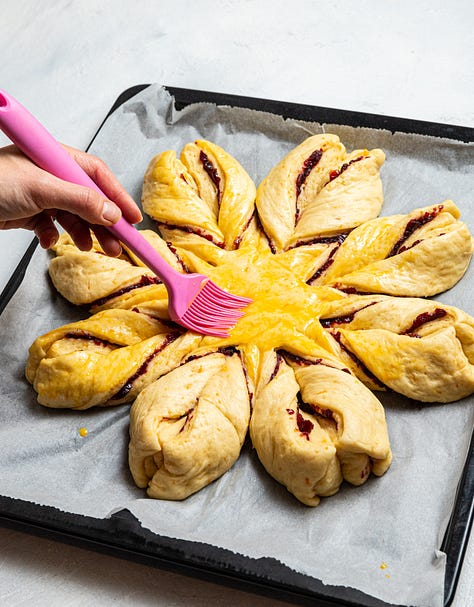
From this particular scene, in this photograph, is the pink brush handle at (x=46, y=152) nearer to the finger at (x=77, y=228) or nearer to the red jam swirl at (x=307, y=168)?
the finger at (x=77, y=228)

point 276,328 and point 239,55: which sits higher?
point 239,55

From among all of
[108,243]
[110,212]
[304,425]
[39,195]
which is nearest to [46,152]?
[39,195]

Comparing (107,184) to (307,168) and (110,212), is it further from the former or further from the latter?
(307,168)

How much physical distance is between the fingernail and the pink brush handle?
5 cm

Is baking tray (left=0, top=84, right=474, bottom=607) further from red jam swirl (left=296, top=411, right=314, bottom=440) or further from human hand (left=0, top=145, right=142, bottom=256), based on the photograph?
human hand (left=0, top=145, right=142, bottom=256)

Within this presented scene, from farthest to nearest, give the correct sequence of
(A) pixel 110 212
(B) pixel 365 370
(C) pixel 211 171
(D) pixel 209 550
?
(C) pixel 211 171, (B) pixel 365 370, (A) pixel 110 212, (D) pixel 209 550

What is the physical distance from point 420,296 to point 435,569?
38.4 inches

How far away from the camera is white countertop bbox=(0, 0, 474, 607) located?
3838 mm

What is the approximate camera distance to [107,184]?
268 cm

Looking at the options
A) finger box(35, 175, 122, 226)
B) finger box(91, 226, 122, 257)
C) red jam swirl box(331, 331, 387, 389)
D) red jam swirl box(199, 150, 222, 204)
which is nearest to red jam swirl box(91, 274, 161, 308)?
finger box(91, 226, 122, 257)

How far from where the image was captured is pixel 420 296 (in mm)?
2848

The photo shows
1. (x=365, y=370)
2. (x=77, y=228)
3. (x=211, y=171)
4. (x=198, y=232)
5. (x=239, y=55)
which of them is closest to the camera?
(x=365, y=370)

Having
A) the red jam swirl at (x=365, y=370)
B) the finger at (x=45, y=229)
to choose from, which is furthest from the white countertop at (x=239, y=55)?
the red jam swirl at (x=365, y=370)

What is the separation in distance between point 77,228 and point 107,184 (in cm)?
30
